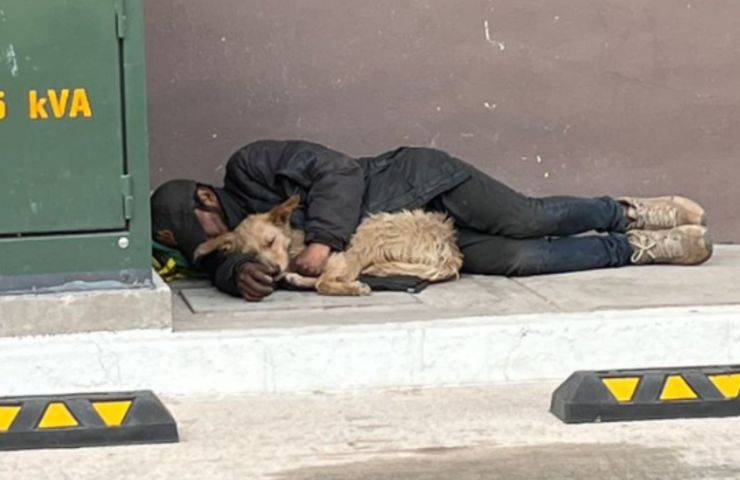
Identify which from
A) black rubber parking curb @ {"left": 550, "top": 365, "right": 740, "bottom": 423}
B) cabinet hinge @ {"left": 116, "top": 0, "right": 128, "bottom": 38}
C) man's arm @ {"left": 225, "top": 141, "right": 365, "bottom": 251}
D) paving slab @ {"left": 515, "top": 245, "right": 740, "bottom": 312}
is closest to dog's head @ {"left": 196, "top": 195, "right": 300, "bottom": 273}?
man's arm @ {"left": 225, "top": 141, "right": 365, "bottom": 251}

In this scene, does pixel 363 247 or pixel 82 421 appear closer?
pixel 82 421

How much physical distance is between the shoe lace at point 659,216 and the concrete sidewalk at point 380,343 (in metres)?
0.74

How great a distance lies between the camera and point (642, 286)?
7.09 metres

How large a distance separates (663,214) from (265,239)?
6.41ft

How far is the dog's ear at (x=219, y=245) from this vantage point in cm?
693

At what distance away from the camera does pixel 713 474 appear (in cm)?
538

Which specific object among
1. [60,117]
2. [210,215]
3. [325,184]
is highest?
[60,117]

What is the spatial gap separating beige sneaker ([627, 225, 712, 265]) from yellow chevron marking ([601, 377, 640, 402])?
62.8 inches

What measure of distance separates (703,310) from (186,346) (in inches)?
83.1

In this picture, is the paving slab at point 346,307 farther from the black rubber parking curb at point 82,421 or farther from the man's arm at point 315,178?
the black rubber parking curb at point 82,421

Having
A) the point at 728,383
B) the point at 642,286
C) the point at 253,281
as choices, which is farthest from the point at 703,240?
the point at 253,281

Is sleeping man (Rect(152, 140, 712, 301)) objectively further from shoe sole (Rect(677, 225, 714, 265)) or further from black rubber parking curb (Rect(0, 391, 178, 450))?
black rubber parking curb (Rect(0, 391, 178, 450))

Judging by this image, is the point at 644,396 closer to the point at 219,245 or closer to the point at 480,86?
the point at 219,245

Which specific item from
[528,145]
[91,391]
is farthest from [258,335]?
[528,145]
